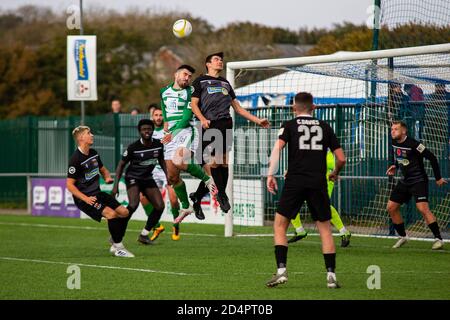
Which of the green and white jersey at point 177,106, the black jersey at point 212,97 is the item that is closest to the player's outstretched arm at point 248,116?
the black jersey at point 212,97

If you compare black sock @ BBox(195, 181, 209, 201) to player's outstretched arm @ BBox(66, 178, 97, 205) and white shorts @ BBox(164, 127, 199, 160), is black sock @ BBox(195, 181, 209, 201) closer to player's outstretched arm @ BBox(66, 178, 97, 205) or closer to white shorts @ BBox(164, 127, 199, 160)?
white shorts @ BBox(164, 127, 199, 160)

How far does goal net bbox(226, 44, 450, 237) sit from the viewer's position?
17.6 m

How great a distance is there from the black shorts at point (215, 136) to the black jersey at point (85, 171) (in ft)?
5.70

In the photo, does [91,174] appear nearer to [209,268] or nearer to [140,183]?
[140,183]

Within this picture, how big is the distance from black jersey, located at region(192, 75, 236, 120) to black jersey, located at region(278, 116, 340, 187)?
4244 mm

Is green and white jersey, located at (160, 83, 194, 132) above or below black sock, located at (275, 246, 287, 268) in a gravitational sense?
above

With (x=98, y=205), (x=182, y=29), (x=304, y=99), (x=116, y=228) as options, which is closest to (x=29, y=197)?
(x=182, y=29)

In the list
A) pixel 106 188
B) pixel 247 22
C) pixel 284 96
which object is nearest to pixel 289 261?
pixel 284 96

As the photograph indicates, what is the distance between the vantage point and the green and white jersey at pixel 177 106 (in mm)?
16469

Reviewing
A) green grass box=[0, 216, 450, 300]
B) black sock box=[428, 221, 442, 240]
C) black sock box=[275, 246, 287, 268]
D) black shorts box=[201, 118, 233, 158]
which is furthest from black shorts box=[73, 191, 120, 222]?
black sock box=[428, 221, 442, 240]

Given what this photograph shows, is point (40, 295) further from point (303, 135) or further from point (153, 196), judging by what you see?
point (153, 196)

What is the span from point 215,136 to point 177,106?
5.53ft

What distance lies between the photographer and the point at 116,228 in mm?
15156
